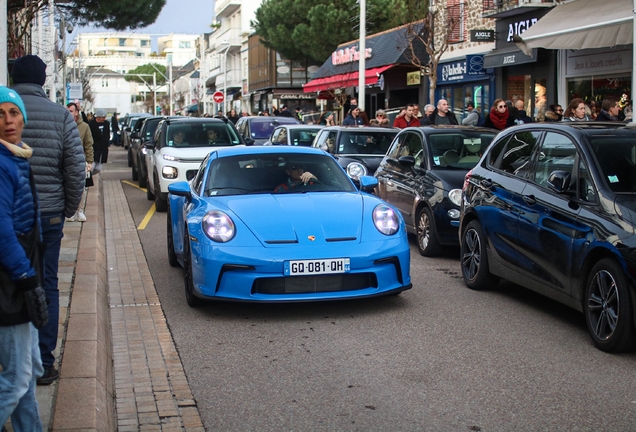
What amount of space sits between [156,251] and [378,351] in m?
5.76

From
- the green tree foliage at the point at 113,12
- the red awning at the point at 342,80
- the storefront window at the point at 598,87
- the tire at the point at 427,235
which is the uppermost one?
the green tree foliage at the point at 113,12

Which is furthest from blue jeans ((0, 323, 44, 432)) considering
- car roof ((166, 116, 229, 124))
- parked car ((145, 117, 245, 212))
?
car roof ((166, 116, 229, 124))

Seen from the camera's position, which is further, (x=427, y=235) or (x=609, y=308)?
(x=427, y=235)

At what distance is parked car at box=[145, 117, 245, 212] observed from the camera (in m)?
15.9

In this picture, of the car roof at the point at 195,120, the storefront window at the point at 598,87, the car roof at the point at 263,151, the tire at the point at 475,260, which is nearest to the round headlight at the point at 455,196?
the tire at the point at 475,260

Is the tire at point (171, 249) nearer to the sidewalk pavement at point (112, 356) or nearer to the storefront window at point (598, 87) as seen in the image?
the sidewalk pavement at point (112, 356)

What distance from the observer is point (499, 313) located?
25.1 ft

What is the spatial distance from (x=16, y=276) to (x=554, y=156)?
5.09 m

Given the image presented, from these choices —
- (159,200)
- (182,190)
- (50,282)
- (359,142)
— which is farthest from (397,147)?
(50,282)

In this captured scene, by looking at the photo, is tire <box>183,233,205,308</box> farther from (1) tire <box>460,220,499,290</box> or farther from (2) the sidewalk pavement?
(1) tire <box>460,220,499,290</box>

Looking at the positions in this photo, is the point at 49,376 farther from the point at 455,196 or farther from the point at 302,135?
the point at 302,135

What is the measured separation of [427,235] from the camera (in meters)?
11.0

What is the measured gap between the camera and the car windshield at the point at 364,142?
1599cm

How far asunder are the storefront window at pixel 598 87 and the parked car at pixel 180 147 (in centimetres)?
962
